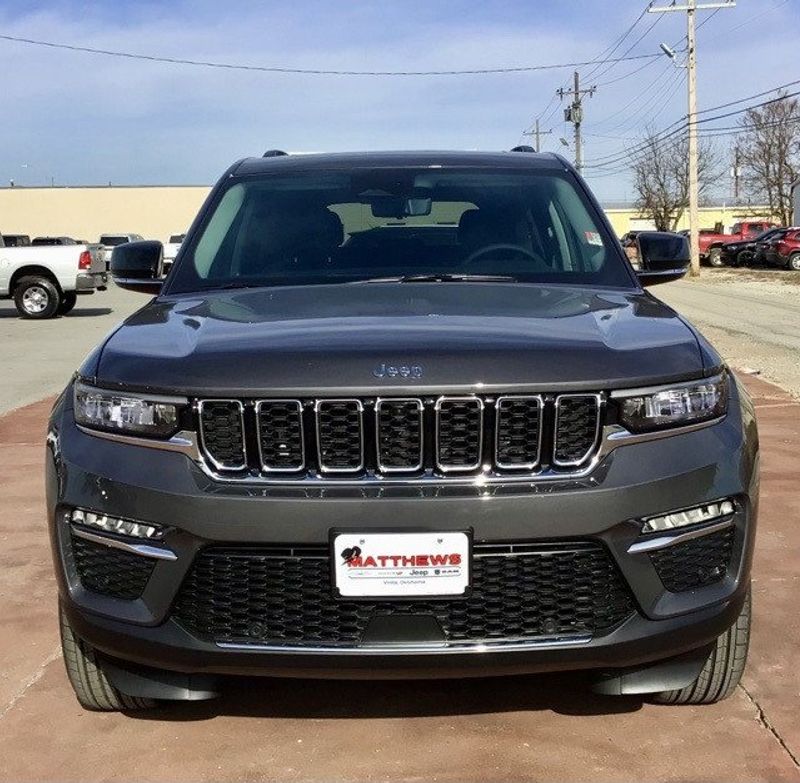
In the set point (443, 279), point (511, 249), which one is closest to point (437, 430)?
point (443, 279)

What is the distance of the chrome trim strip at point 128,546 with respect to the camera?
273cm

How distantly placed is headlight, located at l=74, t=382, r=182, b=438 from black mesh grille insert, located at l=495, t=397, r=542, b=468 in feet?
2.64

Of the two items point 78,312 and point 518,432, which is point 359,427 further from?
point 78,312

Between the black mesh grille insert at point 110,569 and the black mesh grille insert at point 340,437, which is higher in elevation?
the black mesh grille insert at point 340,437

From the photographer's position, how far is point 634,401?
2771 millimetres

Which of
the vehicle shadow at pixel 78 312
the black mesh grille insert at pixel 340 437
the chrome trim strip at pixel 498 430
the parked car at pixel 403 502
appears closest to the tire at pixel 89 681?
the parked car at pixel 403 502

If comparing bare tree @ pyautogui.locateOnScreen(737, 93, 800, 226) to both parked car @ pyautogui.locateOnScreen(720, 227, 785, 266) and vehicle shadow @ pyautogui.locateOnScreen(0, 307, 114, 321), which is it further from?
vehicle shadow @ pyautogui.locateOnScreen(0, 307, 114, 321)

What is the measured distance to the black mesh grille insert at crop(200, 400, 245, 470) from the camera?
2.75 metres

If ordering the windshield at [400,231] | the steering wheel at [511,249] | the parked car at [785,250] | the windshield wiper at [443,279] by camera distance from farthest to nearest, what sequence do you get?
the parked car at [785,250] → the steering wheel at [511,249] → the windshield at [400,231] → the windshield wiper at [443,279]

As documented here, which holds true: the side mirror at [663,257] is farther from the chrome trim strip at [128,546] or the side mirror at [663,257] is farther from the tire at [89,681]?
the tire at [89,681]

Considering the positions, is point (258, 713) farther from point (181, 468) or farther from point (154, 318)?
point (154, 318)

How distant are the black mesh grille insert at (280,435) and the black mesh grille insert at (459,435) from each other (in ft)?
1.17

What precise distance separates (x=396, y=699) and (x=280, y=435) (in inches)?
44.0

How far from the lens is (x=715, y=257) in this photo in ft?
146
